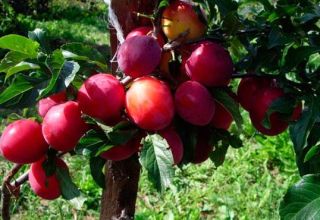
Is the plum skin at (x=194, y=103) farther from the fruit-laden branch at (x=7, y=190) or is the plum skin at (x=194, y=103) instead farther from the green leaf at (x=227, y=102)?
the fruit-laden branch at (x=7, y=190)

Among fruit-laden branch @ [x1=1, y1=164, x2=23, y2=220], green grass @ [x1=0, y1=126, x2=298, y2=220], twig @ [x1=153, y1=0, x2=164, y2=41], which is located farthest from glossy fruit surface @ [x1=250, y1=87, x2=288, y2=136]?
green grass @ [x1=0, y1=126, x2=298, y2=220]

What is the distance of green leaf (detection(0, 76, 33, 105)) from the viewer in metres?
0.82

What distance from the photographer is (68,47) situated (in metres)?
0.91

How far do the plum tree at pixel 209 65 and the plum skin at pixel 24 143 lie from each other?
30 centimetres

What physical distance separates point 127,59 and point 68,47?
0.13 m

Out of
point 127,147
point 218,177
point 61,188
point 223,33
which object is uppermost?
point 223,33

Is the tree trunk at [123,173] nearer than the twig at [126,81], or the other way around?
the twig at [126,81]

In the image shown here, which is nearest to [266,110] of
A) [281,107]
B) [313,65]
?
[281,107]

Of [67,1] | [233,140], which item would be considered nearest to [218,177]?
[233,140]

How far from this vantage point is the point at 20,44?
34.2 inches

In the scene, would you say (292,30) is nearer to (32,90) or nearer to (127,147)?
(127,147)

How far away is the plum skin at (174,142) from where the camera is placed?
0.87m

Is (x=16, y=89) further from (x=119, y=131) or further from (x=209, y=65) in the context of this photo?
(x=209, y=65)

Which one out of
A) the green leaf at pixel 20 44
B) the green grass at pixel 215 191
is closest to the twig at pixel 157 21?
→ the green leaf at pixel 20 44
